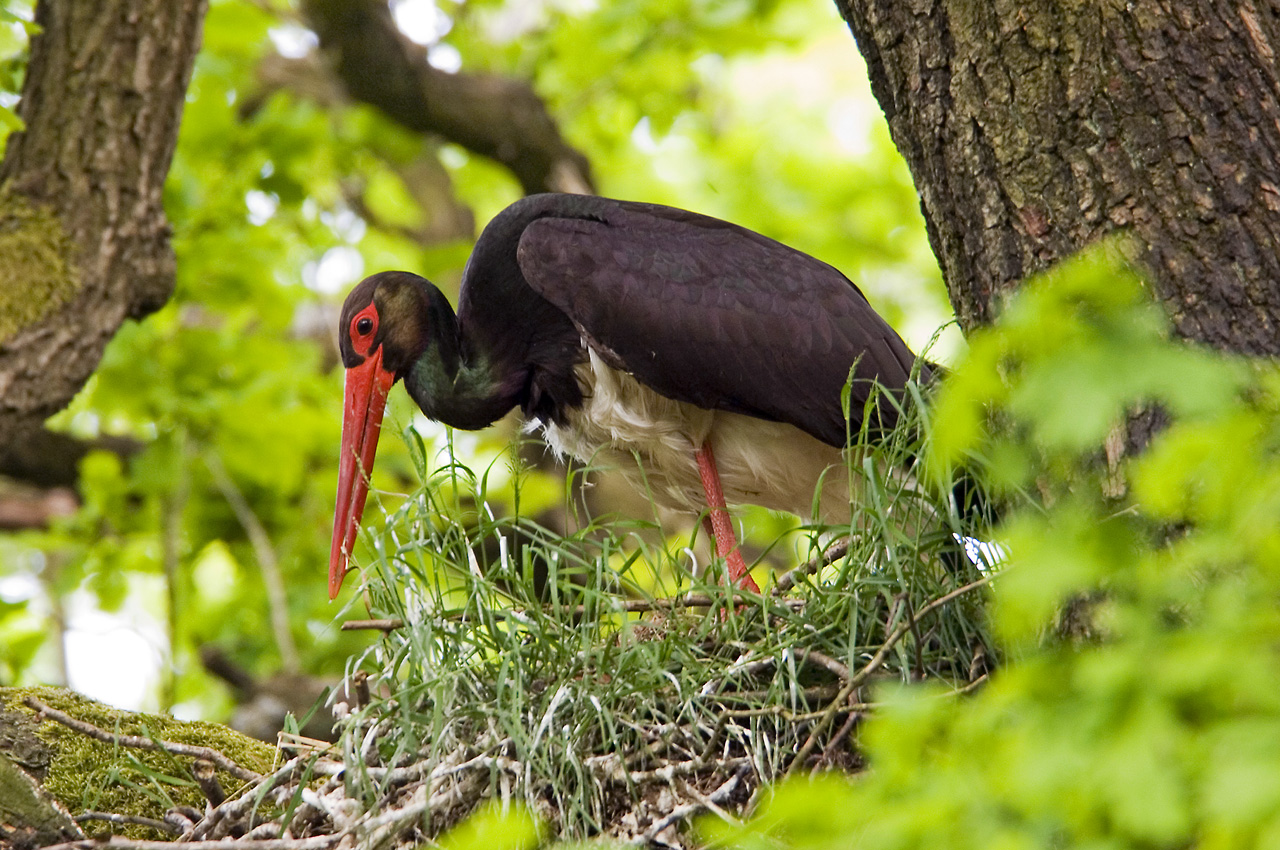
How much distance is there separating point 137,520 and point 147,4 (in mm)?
3036

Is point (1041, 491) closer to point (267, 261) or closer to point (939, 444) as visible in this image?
point (939, 444)

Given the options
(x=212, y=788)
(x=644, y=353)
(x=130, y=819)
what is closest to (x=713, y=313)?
(x=644, y=353)

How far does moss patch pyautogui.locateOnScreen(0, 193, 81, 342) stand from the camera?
391 cm

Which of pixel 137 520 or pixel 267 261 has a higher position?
pixel 267 261

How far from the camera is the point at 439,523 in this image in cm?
259

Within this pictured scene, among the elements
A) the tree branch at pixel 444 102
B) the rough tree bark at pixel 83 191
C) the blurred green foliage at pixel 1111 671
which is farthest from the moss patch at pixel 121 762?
the tree branch at pixel 444 102

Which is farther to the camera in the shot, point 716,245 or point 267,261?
point 267,261

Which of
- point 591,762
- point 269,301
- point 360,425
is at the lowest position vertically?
point 591,762

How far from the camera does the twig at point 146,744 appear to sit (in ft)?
8.18

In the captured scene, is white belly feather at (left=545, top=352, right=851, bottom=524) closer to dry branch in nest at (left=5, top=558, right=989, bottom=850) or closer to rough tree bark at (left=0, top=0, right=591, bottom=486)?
dry branch in nest at (left=5, top=558, right=989, bottom=850)

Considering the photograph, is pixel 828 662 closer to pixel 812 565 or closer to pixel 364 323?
pixel 812 565

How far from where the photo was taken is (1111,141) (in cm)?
210

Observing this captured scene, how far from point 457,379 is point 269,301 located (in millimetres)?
2739

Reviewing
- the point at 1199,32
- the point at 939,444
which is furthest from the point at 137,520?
the point at 939,444
